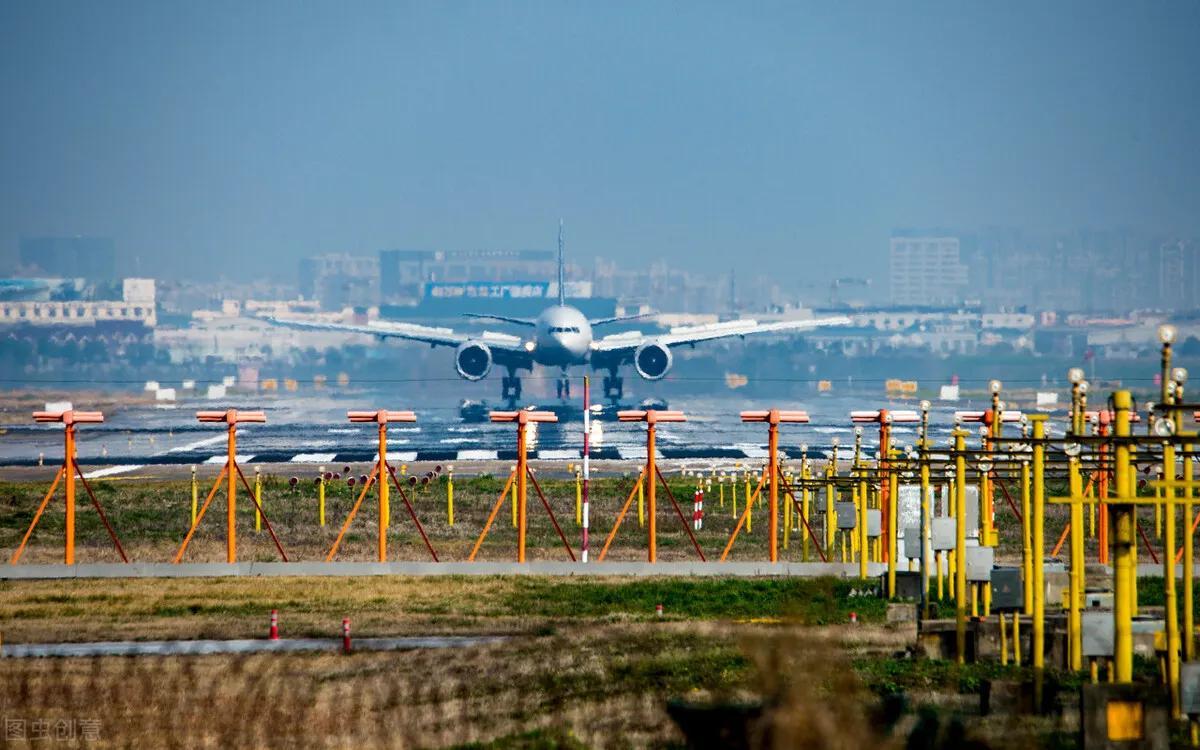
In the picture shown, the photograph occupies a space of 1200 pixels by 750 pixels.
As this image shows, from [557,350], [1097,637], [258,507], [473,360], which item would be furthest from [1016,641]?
[557,350]

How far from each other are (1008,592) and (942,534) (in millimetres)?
2894

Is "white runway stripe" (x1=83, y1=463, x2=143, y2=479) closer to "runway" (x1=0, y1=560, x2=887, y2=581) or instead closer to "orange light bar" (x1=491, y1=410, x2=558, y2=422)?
"runway" (x1=0, y1=560, x2=887, y2=581)

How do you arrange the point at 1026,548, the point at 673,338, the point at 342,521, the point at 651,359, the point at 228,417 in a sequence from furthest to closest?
1. the point at 673,338
2. the point at 651,359
3. the point at 342,521
4. the point at 228,417
5. the point at 1026,548

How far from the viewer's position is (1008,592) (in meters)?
20.1

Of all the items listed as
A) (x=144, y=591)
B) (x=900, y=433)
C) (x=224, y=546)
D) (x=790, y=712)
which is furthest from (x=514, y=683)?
(x=900, y=433)

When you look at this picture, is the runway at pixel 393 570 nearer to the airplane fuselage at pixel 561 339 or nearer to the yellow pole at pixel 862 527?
the yellow pole at pixel 862 527

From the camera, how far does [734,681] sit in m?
19.2

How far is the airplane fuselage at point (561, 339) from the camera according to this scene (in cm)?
8969

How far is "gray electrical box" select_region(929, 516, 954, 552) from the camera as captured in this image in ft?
75.3

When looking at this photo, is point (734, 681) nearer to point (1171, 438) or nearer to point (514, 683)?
point (514, 683)

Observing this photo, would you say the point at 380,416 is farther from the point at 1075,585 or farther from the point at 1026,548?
the point at 1075,585

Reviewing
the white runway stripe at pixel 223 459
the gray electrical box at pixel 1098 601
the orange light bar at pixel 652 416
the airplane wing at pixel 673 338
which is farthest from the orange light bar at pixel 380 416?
the airplane wing at pixel 673 338

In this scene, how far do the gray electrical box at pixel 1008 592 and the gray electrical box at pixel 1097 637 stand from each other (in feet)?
9.92

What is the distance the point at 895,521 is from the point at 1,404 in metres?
84.4
